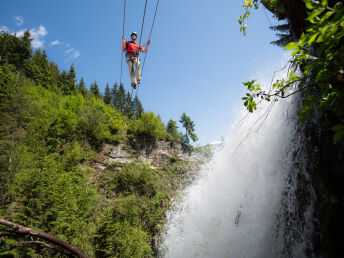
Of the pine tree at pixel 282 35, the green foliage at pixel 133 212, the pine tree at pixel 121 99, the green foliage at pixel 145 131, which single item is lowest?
the green foliage at pixel 133 212

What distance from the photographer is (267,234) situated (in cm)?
420

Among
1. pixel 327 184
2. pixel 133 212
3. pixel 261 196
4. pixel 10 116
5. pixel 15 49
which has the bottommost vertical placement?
pixel 133 212

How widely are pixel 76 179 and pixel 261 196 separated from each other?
1285cm

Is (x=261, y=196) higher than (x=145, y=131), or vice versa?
(x=145, y=131)

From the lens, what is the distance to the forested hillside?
8344 millimetres

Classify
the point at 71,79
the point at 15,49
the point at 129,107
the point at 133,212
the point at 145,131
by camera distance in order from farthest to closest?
the point at 129,107 < the point at 71,79 < the point at 15,49 < the point at 145,131 < the point at 133,212

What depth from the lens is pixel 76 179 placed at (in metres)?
12.2

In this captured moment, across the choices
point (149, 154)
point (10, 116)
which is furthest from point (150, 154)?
point (10, 116)

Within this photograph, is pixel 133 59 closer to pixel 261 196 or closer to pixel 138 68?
pixel 138 68

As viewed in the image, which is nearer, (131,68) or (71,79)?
(131,68)

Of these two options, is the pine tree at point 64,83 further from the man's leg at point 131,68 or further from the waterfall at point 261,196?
the waterfall at point 261,196

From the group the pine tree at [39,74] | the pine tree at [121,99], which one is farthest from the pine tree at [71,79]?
the pine tree at [121,99]

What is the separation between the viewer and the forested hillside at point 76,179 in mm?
8344

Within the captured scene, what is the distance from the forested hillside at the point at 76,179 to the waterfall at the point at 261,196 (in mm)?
4810
